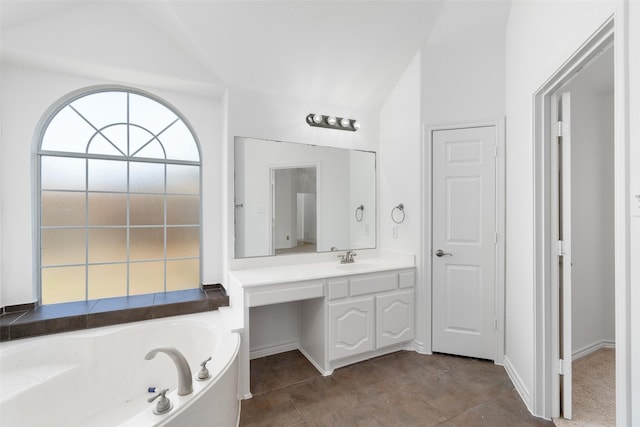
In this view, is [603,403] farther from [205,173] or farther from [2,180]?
[2,180]

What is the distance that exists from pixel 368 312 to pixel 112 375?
1899 millimetres

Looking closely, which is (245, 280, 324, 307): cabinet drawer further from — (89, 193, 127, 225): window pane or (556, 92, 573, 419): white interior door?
(556, 92, 573, 419): white interior door

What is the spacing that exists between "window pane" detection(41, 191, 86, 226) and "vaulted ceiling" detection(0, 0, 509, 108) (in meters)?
0.95

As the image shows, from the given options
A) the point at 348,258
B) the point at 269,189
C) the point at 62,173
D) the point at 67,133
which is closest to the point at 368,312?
the point at 348,258

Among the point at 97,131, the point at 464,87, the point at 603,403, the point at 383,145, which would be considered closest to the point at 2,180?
the point at 97,131

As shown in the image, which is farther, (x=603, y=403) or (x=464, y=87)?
(x=464, y=87)

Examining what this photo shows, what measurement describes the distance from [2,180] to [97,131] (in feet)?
2.26

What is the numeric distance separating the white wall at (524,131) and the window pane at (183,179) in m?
2.67

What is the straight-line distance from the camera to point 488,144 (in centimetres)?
247

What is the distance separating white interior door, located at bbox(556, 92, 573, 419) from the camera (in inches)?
71.2

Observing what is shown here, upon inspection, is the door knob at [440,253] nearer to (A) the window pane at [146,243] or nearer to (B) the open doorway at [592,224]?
(B) the open doorway at [592,224]

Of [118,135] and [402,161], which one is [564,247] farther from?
[118,135]

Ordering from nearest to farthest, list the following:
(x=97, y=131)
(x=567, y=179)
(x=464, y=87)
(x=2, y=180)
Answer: (x=567, y=179)
(x=2, y=180)
(x=97, y=131)
(x=464, y=87)

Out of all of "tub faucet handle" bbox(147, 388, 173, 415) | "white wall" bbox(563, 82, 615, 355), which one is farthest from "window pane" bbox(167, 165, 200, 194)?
"white wall" bbox(563, 82, 615, 355)
